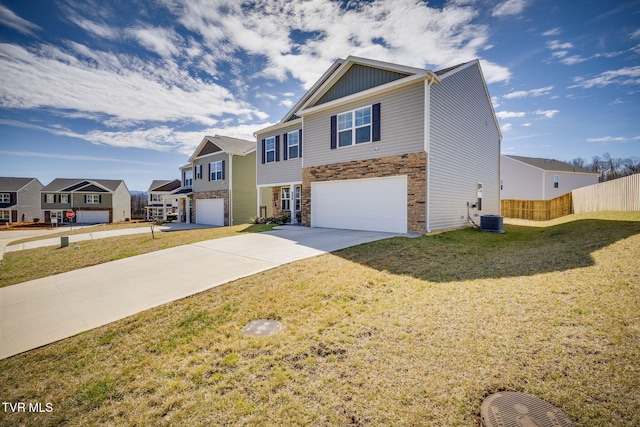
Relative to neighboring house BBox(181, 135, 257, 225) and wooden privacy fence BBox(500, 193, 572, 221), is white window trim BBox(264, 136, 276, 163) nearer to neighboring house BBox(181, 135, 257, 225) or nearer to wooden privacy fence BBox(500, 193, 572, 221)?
neighboring house BBox(181, 135, 257, 225)

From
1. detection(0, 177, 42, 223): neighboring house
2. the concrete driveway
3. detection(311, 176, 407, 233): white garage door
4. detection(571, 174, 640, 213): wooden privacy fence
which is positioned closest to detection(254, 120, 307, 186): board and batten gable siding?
detection(311, 176, 407, 233): white garage door

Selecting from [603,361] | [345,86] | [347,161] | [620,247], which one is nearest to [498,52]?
[345,86]

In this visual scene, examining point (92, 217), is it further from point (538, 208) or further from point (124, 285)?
point (538, 208)

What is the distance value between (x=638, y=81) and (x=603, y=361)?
22420 millimetres

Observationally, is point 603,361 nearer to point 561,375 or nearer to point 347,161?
point 561,375

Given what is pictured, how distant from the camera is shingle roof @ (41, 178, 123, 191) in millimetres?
44344

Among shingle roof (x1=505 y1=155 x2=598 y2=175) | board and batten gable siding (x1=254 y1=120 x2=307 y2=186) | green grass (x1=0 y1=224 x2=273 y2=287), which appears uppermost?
shingle roof (x1=505 y1=155 x2=598 y2=175)

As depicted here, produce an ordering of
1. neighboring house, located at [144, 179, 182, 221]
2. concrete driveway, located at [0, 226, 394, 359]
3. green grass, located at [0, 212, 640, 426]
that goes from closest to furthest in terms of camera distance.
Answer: green grass, located at [0, 212, 640, 426] → concrete driveway, located at [0, 226, 394, 359] → neighboring house, located at [144, 179, 182, 221]

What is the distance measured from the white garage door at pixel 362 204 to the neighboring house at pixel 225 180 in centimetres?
990

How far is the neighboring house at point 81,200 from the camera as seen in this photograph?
43728mm

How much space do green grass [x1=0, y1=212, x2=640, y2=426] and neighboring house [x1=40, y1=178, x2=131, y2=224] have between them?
52.2 m

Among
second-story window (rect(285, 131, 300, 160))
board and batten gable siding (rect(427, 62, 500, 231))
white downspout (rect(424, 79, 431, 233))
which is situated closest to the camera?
white downspout (rect(424, 79, 431, 233))

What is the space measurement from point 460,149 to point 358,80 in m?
5.97

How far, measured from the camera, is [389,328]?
4.03 metres
